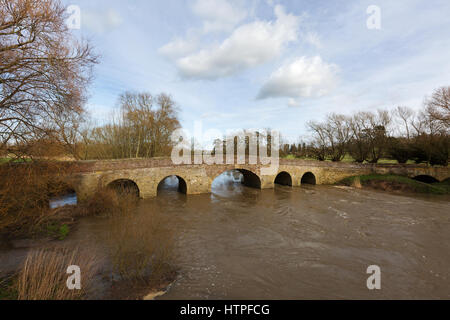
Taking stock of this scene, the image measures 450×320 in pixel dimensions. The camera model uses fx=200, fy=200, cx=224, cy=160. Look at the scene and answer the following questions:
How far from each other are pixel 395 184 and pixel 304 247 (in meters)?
16.3

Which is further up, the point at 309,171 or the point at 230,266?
the point at 309,171

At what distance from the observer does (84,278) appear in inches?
159

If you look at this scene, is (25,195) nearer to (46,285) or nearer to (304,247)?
(46,285)

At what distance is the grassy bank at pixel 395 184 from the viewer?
16.6 meters

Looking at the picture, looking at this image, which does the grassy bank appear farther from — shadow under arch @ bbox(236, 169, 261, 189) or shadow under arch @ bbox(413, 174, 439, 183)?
shadow under arch @ bbox(236, 169, 261, 189)

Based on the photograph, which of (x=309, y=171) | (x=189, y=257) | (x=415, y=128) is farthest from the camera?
(x=415, y=128)

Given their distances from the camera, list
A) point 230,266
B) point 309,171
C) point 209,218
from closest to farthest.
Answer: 1. point 230,266
2. point 209,218
3. point 309,171

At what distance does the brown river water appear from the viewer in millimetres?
4664

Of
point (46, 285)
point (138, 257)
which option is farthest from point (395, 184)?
point (46, 285)

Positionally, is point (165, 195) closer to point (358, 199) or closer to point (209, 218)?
point (209, 218)

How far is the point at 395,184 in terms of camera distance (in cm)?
1759

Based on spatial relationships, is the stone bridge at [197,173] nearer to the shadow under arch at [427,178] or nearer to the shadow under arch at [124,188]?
the shadow under arch at [427,178]
